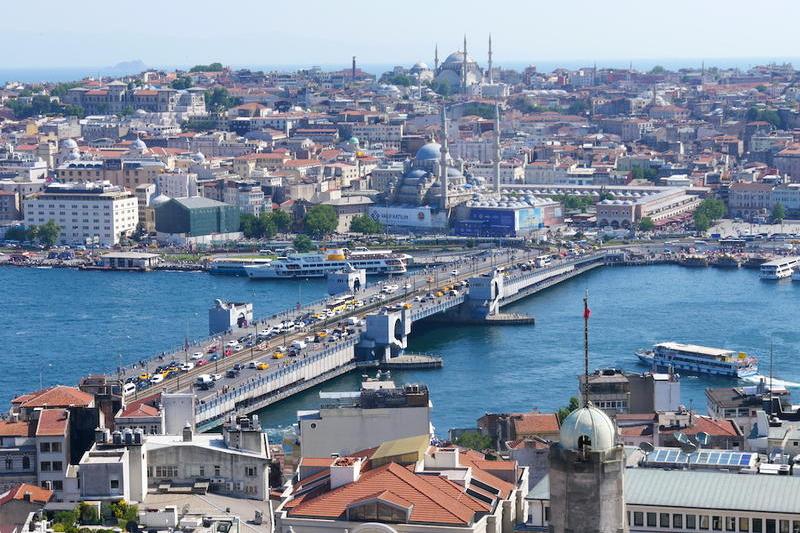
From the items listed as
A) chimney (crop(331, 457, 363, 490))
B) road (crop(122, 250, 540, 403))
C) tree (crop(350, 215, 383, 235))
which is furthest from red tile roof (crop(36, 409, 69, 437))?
tree (crop(350, 215, 383, 235))

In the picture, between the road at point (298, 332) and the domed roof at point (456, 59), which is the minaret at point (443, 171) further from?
the domed roof at point (456, 59)

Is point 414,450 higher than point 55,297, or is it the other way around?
point 414,450

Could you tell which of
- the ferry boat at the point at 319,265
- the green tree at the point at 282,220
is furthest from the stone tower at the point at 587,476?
the green tree at the point at 282,220

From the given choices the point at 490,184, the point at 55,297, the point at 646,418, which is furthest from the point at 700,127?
the point at 646,418

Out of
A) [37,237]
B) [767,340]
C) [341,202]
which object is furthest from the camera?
[341,202]

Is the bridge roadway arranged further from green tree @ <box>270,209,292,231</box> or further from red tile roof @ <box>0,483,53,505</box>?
green tree @ <box>270,209,292,231</box>

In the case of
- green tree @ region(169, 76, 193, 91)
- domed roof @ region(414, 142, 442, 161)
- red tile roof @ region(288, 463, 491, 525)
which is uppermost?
green tree @ region(169, 76, 193, 91)

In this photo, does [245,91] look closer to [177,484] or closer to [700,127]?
[700,127]
